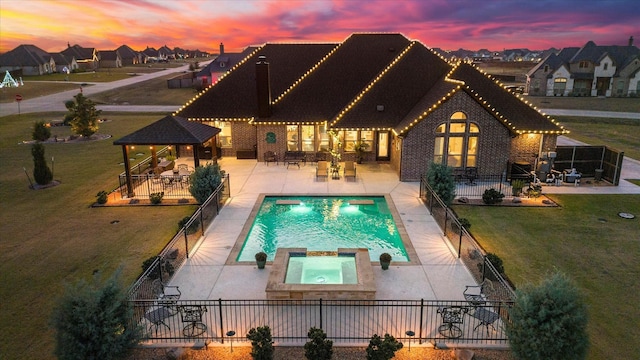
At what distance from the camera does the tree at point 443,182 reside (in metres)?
20.3

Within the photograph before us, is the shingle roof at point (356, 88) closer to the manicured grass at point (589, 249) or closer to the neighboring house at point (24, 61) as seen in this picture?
the manicured grass at point (589, 249)

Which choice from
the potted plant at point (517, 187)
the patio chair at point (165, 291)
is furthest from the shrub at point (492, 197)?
the patio chair at point (165, 291)

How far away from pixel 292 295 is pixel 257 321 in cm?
137

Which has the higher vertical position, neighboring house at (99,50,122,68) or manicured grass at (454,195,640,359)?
neighboring house at (99,50,122,68)

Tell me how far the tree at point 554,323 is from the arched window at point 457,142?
666 inches

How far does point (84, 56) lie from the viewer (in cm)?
15738

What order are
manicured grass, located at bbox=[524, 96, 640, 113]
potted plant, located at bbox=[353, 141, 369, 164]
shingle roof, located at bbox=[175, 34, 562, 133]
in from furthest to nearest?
1. manicured grass, located at bbox=[524, 96, 640, 113]
2. potted plant, located at bbox=[353, 141, 369, 164]
3. shingle roof, located at bbox=[175, 34, 562, 133]

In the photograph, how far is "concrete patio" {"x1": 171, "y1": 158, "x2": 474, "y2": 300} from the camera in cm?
1381

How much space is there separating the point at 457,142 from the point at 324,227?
1147 centimetres

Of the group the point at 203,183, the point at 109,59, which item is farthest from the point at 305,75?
the point at 109,59

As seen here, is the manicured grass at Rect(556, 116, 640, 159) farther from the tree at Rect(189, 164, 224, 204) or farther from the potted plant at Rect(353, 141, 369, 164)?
the tree at Rect(189, 164, 224, 204)

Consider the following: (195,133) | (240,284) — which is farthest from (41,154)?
(240,284)

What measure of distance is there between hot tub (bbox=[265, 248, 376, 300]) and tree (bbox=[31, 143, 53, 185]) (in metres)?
17.7

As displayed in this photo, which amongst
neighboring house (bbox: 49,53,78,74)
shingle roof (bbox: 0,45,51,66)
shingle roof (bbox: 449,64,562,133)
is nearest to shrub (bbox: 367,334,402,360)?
shingle roof (bbox: 449,64,562,133)
